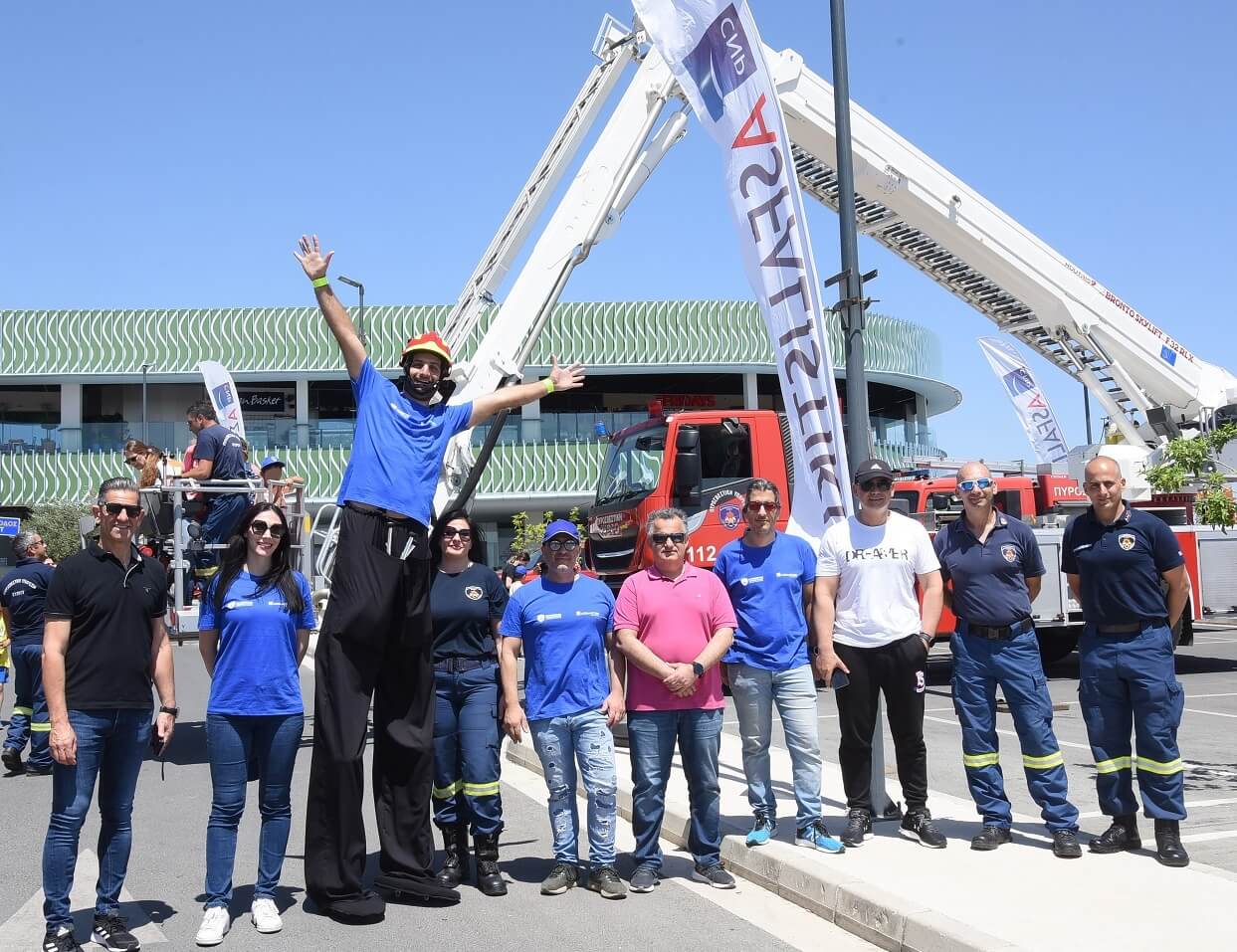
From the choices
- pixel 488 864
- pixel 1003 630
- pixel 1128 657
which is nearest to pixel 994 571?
pixel 1003 630

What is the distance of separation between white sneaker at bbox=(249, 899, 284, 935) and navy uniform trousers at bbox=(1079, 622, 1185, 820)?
3985 mm

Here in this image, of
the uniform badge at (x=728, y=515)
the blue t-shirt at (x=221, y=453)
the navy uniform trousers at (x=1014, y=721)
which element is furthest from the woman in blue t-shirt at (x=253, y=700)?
the uniform badge at (x=728, y=515)

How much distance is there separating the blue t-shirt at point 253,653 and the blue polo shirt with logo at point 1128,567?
13.1ft

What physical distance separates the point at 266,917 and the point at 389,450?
2111 millimetres

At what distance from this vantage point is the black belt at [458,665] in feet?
19.9

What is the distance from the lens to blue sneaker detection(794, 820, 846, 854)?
6.01m

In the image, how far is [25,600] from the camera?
1013 cm

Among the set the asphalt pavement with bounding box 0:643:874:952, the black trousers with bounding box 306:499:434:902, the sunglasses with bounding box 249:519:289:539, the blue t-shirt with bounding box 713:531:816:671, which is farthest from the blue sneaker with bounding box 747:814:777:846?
the sunglasses with bounding box 249:519:289:539

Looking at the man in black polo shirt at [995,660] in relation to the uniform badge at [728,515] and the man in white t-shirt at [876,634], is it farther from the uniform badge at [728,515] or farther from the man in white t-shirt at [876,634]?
the uniform badge at [728,515]

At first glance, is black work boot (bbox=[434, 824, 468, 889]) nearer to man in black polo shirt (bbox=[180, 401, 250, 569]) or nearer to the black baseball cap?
the black baseball cap

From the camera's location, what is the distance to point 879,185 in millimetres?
14602

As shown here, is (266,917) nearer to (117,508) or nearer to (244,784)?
(244,784)

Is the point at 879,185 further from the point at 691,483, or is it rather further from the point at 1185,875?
the point at 1185,875

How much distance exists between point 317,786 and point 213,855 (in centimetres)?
52
